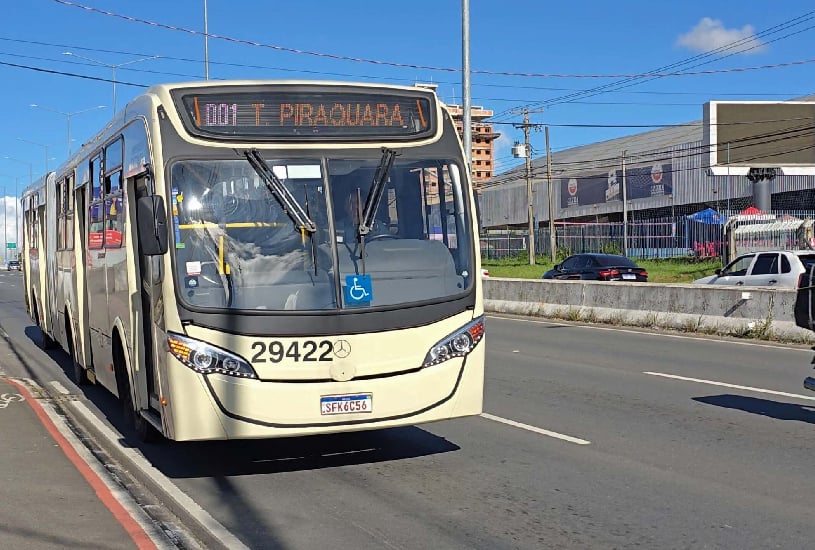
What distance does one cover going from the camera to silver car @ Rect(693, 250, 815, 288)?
70.9ft

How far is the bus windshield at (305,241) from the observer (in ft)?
25.1

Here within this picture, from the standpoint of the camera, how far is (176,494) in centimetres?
749

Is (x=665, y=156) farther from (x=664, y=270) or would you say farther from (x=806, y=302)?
(x=806, y=302)

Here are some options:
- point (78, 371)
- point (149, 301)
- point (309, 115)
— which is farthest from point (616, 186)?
point (149, 301)

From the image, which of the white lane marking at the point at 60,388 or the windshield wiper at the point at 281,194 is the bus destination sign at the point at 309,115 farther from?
the white lane marking at the point at 60,388

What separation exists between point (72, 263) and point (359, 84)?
6.17 meters

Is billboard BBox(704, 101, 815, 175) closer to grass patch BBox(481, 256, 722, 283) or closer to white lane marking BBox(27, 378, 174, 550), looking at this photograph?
grass patch BBox(481, 256, 722, 283)

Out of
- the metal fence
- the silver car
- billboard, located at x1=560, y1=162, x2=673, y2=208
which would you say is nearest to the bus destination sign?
the silver car

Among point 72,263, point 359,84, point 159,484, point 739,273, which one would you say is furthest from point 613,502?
point 739,273

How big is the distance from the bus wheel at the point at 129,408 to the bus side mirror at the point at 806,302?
631 centimetres

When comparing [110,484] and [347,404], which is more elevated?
[347,404]

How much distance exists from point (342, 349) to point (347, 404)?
1.36ft

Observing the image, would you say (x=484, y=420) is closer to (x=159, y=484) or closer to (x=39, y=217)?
(x=159, y=484)

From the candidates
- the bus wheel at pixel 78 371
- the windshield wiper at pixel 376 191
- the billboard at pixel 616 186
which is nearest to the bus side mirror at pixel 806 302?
the windshield wiper at pixel 376 191
